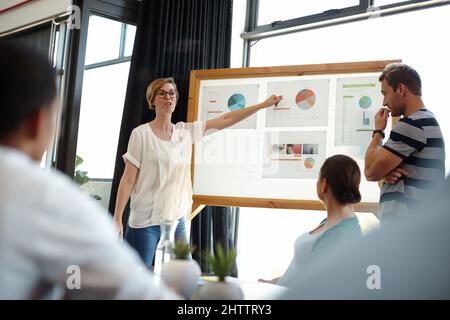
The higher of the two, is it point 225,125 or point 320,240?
point 225,125

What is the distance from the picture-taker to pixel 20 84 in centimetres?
70

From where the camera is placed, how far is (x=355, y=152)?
2.80 m

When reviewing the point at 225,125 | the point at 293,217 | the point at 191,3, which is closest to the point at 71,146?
the point at 225,125

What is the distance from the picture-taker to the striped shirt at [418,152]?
187 centimetres

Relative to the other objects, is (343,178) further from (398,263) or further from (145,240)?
(145,240)

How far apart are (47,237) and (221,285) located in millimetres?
437

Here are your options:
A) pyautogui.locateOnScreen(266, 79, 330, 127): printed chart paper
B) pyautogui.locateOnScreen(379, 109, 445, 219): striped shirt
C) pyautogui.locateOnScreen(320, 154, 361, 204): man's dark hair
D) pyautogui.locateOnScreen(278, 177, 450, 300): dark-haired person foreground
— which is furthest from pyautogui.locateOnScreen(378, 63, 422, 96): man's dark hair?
pyautogui.locateOnScreen(278, 177, 450, 300): dark-haired person foreground

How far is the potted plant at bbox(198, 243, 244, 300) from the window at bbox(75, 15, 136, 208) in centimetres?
255

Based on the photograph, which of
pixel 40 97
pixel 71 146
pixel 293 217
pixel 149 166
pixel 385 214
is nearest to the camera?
pixel 40 97

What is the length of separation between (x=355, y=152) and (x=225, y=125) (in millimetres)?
781

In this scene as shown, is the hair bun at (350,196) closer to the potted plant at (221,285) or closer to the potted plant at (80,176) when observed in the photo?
the potted plant at (221,285)

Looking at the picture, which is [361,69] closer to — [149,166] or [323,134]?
[323,134]

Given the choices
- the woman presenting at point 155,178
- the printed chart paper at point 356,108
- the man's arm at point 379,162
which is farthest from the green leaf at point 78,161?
the man's arm at point 379,162

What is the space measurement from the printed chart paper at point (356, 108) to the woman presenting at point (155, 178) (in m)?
0.93
